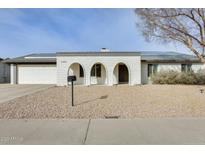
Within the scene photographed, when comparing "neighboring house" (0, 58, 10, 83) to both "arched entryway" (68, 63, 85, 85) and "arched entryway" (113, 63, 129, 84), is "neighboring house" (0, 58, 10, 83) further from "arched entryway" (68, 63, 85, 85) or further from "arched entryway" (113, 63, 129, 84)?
"arched entryway" (113, 63, 129, 84)

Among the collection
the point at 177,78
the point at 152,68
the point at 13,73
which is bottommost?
the point at 177,78

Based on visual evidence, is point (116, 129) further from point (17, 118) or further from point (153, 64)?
point (153, 64)

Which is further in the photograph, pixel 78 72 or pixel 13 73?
pixel 13 73

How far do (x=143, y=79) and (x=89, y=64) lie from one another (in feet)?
21.8

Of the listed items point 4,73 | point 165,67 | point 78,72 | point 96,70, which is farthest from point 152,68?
point 4,73

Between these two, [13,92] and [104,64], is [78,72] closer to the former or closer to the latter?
[104,64]

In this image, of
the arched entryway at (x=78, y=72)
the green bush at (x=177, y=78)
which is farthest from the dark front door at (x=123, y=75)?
the arched entryway at (x=78, y=72)

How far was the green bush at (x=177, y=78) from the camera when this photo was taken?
1902 centimetres

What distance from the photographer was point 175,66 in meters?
21.2

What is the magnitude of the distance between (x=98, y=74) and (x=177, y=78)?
8.64 m

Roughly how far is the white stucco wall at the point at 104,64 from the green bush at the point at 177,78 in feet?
7.19

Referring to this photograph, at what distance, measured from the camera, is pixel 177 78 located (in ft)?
62.5

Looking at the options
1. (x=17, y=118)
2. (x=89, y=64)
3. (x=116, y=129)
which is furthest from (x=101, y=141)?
(x=89, y=64)

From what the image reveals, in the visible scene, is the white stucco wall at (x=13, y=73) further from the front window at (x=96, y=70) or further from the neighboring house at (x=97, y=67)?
the front window at (x=96, y=70)
